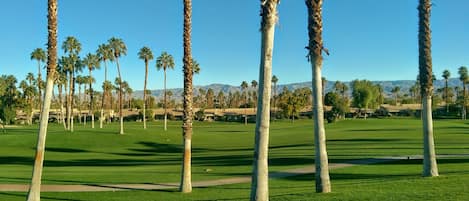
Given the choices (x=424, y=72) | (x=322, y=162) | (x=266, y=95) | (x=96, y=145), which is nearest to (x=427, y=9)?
(x=424, y=72)

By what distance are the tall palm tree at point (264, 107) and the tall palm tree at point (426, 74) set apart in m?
9.80

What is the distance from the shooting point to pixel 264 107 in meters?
15.3

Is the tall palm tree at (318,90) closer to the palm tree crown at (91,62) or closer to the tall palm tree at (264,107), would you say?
the tall palm tree at (264,107)

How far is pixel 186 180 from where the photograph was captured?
80.2 feet

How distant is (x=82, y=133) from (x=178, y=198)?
57.2 m

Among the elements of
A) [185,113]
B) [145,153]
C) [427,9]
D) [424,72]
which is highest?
[427,9]

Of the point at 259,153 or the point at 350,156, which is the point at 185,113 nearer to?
the point at 259,153

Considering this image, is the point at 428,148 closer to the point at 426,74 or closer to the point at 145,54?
the point at 426,74

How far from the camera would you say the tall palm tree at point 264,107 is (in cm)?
1521

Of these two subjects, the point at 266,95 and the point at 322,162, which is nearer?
the point at 266,95

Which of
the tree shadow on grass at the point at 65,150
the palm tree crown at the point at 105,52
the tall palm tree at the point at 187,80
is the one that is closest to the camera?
the tall palm tree at the point at 187,80

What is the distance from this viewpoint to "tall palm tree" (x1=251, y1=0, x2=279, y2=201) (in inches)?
599

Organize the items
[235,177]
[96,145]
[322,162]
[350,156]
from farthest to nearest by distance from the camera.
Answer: [96,145], [350,156], [235,177], [322,162]

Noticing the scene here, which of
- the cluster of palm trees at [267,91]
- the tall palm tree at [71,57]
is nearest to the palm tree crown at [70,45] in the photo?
the tall palm tree at [71,57]
